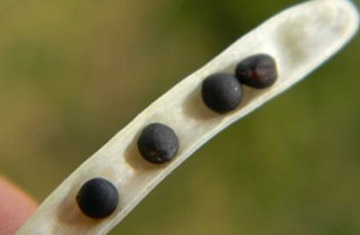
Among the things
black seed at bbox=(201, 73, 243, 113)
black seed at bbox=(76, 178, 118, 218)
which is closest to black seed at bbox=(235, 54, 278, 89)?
black seed at bbox=(201, 73, 243, 113)

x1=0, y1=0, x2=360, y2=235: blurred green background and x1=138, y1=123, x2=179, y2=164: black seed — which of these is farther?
x1=0, y1=0, x2=360, y2=235: blurred green background

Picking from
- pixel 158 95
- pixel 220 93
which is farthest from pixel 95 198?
pixel 158 95

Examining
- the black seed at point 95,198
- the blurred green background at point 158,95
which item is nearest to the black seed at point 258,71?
the black seed at point 95,198

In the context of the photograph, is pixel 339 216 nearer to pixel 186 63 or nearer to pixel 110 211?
pixel 186 63

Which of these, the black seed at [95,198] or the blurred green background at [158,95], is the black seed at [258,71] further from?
the blurred green background at [158,95]

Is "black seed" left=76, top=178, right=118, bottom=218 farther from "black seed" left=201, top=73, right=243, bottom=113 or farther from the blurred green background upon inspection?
the blurred green background

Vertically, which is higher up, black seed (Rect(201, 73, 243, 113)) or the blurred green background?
→ black seed (Rect(201, 73, 243, 113))
